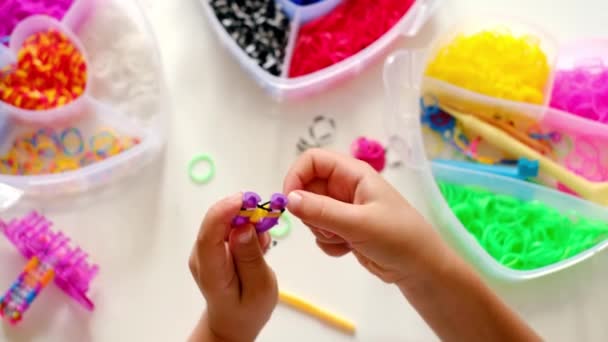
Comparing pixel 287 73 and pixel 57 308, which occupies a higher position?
pixel 287 73

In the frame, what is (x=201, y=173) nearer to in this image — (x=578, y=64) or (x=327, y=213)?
(x=327, y=213)

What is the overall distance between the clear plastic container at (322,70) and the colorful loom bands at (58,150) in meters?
0.22

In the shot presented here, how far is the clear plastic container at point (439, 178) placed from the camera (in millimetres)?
844

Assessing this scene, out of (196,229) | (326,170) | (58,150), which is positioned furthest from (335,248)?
(58,150)

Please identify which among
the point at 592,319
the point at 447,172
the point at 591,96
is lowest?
the point at 592,319

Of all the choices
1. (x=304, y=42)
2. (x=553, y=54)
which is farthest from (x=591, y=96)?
(x=304, y=42)

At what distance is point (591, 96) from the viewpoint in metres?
0.92

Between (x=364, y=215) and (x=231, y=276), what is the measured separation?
0.16m

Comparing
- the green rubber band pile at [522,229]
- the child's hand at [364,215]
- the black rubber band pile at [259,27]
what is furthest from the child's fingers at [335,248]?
the black rubber band pile at [259,27]

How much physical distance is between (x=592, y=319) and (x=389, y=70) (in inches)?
19.6

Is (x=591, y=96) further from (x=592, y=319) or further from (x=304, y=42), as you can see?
(x=304, y=42)

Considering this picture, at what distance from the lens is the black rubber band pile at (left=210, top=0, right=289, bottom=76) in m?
0.95

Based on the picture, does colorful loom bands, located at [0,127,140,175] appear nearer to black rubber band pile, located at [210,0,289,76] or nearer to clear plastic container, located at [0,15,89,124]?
clear plastic container, located at [0,15,89,124]

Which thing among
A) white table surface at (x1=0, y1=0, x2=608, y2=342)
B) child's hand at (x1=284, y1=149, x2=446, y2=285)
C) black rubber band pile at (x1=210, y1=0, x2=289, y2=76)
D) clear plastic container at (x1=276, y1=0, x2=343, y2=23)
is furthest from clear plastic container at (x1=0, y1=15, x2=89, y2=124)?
child's hand at (x1=284, y1=149, x2=446, y2=285)
